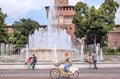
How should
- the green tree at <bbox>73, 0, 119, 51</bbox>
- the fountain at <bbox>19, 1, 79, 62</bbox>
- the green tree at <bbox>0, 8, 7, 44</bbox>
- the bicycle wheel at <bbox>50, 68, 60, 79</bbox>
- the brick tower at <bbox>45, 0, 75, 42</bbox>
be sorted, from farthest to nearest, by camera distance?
the brick tower at <bbox>45, 0, 75, 42</bbox> → the green tree at <bbox>0, 8, 7, 44</bbox> → the green tree at <bbox>73, 0, 119, 51</bbox> → the fountain at <bbox>19, 1, 79, 62</bbox> → the bicycle wheel at <bbox>50, 68, 60, 79</bbox>

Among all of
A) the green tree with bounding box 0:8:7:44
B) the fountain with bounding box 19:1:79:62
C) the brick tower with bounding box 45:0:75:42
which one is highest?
the brick tower with bounding box 45:0:75:42

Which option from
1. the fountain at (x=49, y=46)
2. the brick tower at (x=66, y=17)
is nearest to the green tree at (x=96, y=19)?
the fountain at (x=49, y=46)

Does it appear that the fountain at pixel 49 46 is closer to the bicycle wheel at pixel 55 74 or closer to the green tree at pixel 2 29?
the bicycle wheel at pixel 55 74

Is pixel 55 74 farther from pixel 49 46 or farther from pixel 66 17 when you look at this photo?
pixel 66 17

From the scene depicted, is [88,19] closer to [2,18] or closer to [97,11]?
[97,11]

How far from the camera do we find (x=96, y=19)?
66125mm

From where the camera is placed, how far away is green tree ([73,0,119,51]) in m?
65.5

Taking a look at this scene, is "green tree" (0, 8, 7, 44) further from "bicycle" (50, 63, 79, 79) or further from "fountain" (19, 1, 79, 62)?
"bicycle" (50, 63, 79, 79)

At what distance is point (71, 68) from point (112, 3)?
50.9 meters

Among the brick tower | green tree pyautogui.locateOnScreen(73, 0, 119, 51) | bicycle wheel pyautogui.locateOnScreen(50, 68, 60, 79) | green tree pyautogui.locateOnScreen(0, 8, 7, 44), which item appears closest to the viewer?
bicycle wheel pyautogui.locateOnScreen(50, 68, 60, 79)

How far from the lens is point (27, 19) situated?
4363 inches

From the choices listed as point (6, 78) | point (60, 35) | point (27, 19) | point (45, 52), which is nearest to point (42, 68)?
point (45, 52)

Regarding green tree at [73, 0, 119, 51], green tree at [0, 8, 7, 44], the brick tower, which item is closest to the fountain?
Result: green tree at [73, 0, 119, 51]

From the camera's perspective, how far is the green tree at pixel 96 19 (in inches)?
2579
